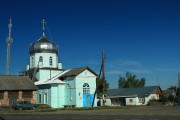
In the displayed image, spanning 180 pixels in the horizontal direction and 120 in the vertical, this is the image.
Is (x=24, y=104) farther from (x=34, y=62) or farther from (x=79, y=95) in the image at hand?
(x=34, y=62)

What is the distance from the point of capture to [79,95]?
54.0 m

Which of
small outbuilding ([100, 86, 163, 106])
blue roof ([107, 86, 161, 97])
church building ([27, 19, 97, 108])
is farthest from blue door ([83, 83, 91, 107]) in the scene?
blue roof ([107, 86, 161, 97])

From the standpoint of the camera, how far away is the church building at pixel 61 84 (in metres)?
54.2

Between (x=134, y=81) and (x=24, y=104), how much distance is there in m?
65.3

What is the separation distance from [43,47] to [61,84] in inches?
421

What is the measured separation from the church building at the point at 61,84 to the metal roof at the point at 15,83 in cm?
293

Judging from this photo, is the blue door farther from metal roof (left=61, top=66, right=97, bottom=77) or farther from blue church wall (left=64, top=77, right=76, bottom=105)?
metal roof (left=61, top=66, right=97, bottom=77)

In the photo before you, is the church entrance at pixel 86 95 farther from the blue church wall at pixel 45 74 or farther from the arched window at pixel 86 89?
the blue church wall at pixel 45 74

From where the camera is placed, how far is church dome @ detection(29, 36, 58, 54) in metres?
62.2

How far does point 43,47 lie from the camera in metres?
62.3

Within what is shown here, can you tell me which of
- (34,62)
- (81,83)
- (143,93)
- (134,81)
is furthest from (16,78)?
(134,81)

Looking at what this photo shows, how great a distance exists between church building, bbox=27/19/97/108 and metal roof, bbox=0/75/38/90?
2.93 m

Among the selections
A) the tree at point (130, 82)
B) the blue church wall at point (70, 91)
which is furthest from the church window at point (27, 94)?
the tree at point (130, 82)

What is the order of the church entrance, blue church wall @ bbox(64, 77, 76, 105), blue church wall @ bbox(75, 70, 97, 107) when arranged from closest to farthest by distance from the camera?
blue church wall @ bbox(75, 70, 97, 107)
blue church wall @ bbox(64, 77, 76, 105)
the church entrance
